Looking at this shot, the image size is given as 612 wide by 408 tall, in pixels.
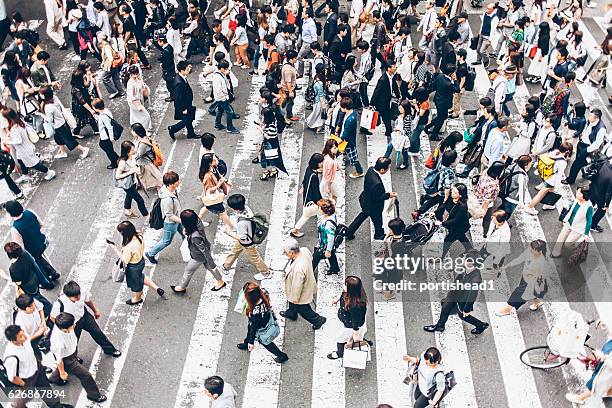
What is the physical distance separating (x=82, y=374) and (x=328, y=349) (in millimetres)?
3540

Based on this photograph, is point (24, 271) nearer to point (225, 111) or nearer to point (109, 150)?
point (109, 150)

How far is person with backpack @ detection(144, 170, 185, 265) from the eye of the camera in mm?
10367

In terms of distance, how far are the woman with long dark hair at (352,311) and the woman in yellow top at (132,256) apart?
306cm

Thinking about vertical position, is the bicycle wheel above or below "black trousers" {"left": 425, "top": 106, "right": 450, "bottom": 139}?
below

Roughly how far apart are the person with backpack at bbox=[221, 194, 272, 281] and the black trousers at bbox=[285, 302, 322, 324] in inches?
40.7

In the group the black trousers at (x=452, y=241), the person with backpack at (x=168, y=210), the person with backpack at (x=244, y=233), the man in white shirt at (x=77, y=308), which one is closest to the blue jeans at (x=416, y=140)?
the black trousers at (x=452, y=241)

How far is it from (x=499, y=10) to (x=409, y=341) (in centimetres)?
1114

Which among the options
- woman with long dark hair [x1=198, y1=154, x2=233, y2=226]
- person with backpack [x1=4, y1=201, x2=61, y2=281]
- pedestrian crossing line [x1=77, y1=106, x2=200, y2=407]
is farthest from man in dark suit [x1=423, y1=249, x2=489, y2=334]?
person with backpack [x1=4, y1=201, x2=61, y2=281]

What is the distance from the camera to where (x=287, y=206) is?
1254cm

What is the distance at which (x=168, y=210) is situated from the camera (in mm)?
10492

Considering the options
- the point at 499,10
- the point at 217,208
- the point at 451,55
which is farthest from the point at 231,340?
the point at 499,10

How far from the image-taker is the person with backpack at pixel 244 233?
384 inches

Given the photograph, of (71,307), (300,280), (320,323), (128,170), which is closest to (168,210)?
(128,170)

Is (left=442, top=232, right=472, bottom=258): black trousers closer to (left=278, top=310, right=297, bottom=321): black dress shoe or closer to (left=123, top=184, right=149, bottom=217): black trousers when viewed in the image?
(left=278, top=310, right=297, bottom=321): black dress shoe
